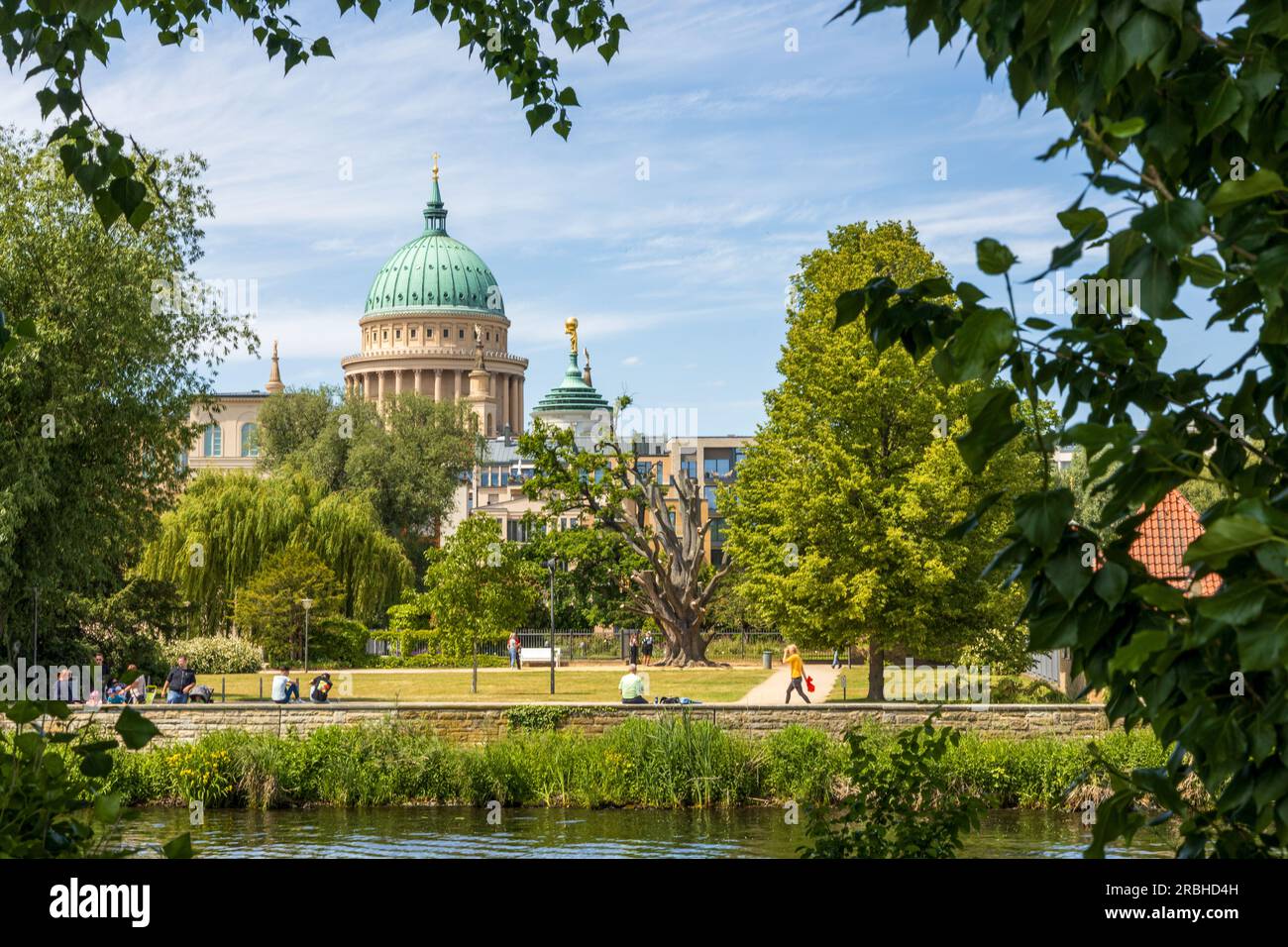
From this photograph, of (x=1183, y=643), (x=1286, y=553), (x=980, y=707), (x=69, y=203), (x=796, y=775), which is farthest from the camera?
(x=69, y=203)

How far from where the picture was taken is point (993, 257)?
2420 millimetres

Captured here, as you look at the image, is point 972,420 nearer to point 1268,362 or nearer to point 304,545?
point 1268,362

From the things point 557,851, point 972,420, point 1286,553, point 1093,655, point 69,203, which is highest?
point 69,203

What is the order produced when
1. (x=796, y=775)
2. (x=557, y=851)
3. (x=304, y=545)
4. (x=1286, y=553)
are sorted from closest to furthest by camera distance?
(x=1286, y=553)
(x=557, y=851)
(x=796, y=775)
(x=304, y=545)

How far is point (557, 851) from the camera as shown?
58.6 feet

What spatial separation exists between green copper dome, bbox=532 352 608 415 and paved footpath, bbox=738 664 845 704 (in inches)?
2572

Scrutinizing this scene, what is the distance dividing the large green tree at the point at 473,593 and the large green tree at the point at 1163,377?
35.1 metres

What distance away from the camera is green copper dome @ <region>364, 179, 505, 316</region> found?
429 ft

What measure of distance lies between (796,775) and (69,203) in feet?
51.9

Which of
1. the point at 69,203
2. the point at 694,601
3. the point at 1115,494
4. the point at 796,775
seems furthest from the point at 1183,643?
the point at 694,601

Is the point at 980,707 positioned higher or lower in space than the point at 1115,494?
lower

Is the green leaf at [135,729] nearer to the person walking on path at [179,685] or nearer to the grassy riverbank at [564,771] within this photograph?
the grassy riverbank at [564,771]

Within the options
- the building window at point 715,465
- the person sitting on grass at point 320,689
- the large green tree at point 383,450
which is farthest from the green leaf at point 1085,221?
the building window at point 715,465

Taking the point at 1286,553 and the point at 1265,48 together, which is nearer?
the point at 1286,553
